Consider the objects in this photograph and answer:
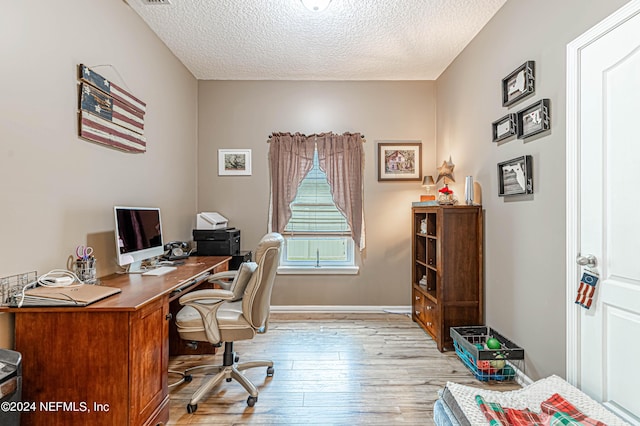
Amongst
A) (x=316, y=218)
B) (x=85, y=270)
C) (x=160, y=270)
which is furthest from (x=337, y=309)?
(x=85, y=270)

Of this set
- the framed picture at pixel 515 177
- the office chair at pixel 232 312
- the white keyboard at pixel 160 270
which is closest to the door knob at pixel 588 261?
the framed picture at pixel 515 177

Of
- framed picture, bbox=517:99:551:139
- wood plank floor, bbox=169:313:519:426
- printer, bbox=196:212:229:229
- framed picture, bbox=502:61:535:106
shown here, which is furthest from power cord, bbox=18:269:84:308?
framed picture, bbox=502:61:535:106

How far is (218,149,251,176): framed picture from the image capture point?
13.8 feet

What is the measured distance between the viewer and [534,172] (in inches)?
91.4

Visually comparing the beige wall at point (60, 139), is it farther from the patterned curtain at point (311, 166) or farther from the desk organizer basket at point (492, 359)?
the desk organizer basket at point (492, 359)

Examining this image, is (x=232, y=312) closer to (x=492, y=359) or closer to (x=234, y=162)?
(x=492, y=359)

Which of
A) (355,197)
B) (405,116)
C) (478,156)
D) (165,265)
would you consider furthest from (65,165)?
(405,116)

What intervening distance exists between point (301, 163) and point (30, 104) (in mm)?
2689

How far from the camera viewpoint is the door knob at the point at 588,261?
1.83 m

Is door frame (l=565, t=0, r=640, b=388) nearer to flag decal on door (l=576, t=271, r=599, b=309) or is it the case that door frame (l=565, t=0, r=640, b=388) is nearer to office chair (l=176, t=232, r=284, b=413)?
flag decal on door (l=576, t=271, r=599, b=309)

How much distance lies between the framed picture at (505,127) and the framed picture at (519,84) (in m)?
0.12

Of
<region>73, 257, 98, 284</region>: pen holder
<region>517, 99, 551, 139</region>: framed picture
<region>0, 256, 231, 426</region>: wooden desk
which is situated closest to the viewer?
<region>0, 256, 231, 426</region>: wooden desk

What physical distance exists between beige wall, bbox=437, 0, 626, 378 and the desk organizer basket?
0.27ft

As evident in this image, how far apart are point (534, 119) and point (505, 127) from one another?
1.19 ft
